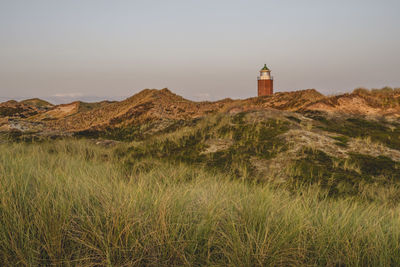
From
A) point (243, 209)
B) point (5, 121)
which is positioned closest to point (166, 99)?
point (5, 121)

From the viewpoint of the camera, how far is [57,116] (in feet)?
67.8

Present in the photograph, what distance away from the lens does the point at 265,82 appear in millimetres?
41000

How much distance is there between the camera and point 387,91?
15.1m

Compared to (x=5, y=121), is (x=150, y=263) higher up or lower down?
lower down

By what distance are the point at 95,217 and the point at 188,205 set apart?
0.87m

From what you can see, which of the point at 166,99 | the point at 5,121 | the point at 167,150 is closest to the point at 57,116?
the point at 5,121

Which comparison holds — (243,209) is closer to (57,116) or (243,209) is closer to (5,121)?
(5,121)

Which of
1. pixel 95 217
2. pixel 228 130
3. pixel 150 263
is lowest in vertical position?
pixel 150 263

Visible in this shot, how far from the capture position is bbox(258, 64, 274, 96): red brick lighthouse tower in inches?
1594

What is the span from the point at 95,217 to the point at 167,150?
5.19 m

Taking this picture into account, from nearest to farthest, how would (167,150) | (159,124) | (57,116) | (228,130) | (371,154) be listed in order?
(371,154), (167,150), (228,130), (159,124), (57,116)

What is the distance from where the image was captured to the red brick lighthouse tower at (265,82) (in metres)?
40.5

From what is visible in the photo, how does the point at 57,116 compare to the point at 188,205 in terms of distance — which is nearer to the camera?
the point at 188,205

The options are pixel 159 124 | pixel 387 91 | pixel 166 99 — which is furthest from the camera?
pixel 166 99
